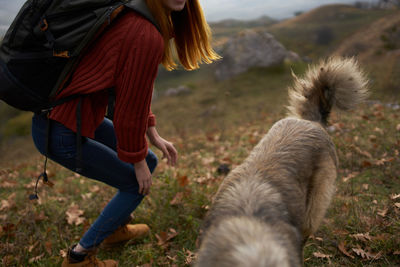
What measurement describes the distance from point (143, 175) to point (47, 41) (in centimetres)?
102

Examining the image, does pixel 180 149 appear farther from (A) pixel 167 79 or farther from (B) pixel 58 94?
(A) pixel 167 79

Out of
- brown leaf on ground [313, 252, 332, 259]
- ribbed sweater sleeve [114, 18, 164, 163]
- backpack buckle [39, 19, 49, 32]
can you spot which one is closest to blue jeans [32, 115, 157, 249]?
ribbed sweater sleeve [114, 18, 164, 163]

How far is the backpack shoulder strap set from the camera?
1536 millimetres

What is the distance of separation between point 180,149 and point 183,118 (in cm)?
656

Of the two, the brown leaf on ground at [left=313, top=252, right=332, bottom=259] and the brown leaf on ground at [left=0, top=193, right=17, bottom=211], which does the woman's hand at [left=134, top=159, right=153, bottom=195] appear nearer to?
the brown leaf on ground at [left=313, top=252, right=332, bottom=259]

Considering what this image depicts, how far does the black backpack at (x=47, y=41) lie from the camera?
5.09ft

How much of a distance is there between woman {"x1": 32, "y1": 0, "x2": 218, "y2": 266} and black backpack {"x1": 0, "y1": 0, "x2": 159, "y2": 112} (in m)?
0.07

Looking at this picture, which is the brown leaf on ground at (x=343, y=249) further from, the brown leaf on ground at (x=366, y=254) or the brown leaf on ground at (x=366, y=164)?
the brown leaf on ground at (x=366, y=164)

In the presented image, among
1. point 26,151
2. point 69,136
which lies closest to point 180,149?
point 69,136

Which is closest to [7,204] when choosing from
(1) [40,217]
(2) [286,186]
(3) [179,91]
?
(1) [40,217]

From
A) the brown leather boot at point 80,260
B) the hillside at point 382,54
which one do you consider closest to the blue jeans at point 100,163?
A: the brown leather boot at point 80,260

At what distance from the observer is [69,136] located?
1.86 meters

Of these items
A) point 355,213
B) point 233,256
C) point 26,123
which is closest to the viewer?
point 233,256

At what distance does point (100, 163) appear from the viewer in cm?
198
